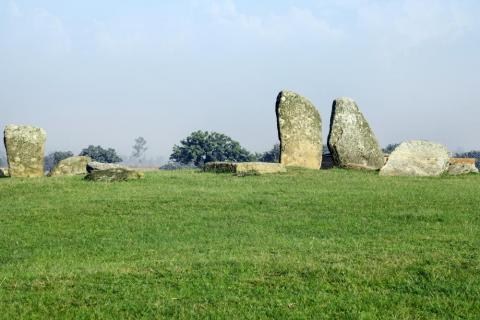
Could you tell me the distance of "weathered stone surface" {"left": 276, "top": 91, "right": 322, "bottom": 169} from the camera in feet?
92.0

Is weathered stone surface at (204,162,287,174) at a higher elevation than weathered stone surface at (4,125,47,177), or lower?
lower

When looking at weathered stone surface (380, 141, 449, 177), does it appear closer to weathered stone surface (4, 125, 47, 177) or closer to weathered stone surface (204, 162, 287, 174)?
weathered stone surface (204, 162, 287, 174)

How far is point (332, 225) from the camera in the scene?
44.3ft

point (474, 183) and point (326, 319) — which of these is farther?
point (474, 183)

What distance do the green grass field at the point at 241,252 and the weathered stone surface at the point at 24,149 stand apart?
27.8ft

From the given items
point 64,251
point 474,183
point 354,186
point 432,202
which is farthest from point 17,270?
point 474,183

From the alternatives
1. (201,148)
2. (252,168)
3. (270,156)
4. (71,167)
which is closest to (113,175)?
(252,168)

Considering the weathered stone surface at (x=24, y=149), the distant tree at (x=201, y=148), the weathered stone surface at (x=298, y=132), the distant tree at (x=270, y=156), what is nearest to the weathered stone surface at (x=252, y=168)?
the weathered stone surface at (x=298, y=132)

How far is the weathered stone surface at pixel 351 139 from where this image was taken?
2869cm

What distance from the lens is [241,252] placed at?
10695 mm

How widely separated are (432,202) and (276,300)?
9808mm

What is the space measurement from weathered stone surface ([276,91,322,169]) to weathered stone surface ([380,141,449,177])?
428 cm

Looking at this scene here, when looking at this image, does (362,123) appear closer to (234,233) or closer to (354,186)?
(354,186)

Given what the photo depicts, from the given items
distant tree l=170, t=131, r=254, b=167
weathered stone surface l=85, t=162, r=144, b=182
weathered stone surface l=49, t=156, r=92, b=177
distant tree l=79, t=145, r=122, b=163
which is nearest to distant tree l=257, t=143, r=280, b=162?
distant tree l=170, t=131, r=254, b=167
